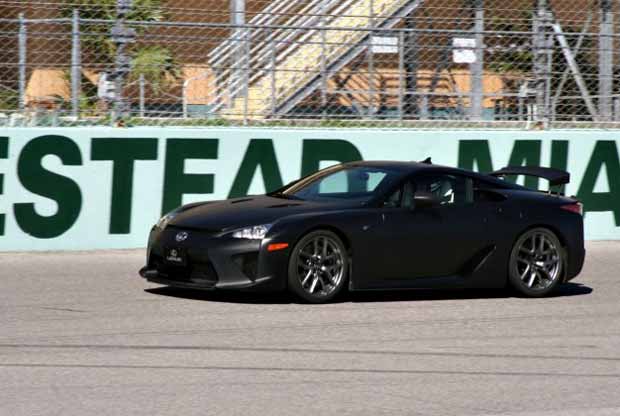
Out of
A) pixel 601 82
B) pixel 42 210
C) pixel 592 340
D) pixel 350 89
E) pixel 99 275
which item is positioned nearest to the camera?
pixel 592 340

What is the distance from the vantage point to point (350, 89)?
15109 millimetres

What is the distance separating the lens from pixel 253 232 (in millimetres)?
10102

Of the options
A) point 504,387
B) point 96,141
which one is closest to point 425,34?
point 96,141

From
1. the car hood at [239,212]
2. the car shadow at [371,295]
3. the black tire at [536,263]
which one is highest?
the car hood at [239,212]

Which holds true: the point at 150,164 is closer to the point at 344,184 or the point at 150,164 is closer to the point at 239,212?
the point at 344,184

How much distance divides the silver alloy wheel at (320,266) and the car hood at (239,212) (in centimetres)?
30

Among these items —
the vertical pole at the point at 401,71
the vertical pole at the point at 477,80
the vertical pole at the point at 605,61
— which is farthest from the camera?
the vertical pole at the point at 605,61

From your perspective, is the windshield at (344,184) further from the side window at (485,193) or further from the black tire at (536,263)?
the black tire at (536,263)

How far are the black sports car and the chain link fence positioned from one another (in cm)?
311

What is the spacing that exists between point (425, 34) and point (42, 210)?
507cm

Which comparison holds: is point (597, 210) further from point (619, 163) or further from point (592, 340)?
point (592, 340)

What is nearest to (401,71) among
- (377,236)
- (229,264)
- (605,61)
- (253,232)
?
(605,61)

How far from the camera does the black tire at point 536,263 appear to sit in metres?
11.2

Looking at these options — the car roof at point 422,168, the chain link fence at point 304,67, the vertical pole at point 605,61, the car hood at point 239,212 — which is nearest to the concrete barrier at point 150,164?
the chain link fence at point 304,67
